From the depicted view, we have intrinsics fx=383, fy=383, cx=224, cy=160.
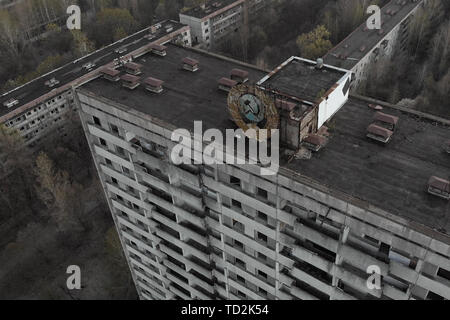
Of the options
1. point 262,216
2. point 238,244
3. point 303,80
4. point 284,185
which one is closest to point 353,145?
point 303,80

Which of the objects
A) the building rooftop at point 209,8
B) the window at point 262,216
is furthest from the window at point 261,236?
the building rooftop at point 209,8

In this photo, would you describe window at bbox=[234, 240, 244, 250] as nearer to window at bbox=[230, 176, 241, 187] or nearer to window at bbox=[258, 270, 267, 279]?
window at bbox=[258, 270, 267, 279]

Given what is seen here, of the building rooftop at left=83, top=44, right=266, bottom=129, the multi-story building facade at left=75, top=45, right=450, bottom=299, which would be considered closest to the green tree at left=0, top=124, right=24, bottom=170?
the multi-story building facade at left=75, top=45, right=450, bottom=299

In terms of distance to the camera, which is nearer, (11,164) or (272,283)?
(272,283)

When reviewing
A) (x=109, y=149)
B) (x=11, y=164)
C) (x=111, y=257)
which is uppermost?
(x=109, y=149)

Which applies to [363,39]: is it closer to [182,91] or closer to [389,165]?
[182,91]

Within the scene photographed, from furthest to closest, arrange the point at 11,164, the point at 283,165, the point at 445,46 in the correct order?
1. the point at 445,46
2. the point at 11,164
3. the point at 283,165

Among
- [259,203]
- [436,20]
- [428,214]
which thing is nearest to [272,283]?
[259,203]
